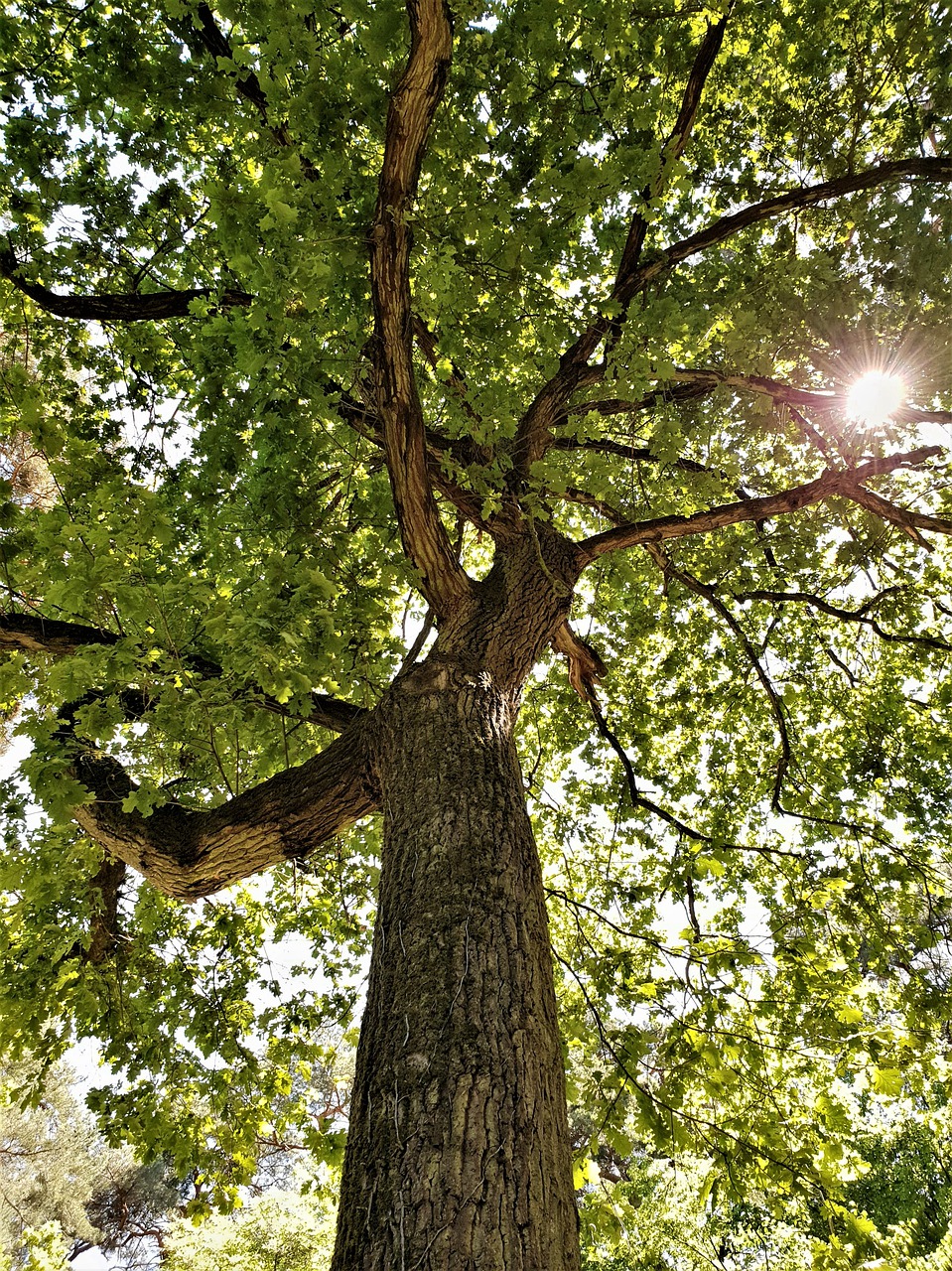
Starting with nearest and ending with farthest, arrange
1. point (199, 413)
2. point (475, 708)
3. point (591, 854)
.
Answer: point (475, 708)
point (199, 413)
point (591, 854)

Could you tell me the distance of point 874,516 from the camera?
559 centimetres

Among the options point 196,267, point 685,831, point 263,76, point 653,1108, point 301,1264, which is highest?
point 196,267

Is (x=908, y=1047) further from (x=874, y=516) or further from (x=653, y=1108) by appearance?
(x=874, y=516)

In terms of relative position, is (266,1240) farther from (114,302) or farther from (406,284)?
(406,284)

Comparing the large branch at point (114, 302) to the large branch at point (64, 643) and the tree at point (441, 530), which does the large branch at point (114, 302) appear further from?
the large branch at point (64, 643)

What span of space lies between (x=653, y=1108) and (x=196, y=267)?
591cm

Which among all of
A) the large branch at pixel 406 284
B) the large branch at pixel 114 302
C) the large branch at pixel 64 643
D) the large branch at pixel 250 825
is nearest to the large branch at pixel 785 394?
the large branch at pixel 406 284

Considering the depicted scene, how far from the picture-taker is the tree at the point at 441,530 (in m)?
2.71

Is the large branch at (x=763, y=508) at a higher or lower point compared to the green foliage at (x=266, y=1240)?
higher

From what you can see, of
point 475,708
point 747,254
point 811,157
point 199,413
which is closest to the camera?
point 475,708

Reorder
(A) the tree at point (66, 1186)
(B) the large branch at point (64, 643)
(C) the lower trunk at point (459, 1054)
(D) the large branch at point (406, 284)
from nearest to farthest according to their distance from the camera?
(C) the lower trunk at point (459, 1054) → (D) the large branch at point (406, 284) → (B) the large branch at point (64, 643) → (A) the tree at point (66, 1186)

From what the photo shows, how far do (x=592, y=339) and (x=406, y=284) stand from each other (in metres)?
2.35

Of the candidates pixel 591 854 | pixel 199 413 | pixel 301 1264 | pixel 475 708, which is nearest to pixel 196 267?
pixel 199 413

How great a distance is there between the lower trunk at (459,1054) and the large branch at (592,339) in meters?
2.67
